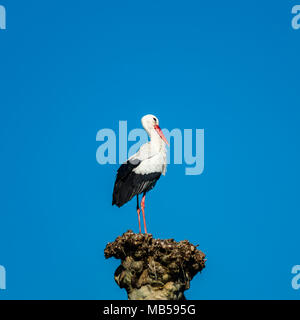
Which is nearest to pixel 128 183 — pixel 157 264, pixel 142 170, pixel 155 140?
pixel 142 170

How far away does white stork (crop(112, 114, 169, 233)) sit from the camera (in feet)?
44.7

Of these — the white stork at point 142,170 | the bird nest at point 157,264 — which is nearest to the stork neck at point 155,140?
the white stork at point 142,170

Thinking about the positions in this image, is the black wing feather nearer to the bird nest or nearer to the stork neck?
the stork neck

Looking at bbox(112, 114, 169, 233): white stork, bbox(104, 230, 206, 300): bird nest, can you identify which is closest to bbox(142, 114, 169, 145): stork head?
bbox(112, 114, 169, 233): white stork

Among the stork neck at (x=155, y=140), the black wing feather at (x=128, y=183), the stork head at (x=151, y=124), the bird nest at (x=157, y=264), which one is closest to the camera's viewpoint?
the bird nest at (x=157, y=264)

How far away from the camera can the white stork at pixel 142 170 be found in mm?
13625

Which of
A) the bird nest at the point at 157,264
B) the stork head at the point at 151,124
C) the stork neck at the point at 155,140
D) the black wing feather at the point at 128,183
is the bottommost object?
the bird nest at the point at 157,264

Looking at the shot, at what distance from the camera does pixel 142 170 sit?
13.7m

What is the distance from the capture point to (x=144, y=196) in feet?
46.8

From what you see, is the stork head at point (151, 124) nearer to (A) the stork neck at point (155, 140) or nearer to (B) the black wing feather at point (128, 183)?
(A) the stork neck at point (155, 140)

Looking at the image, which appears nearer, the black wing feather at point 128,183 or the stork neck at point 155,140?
the black wing feather at point 128,183
